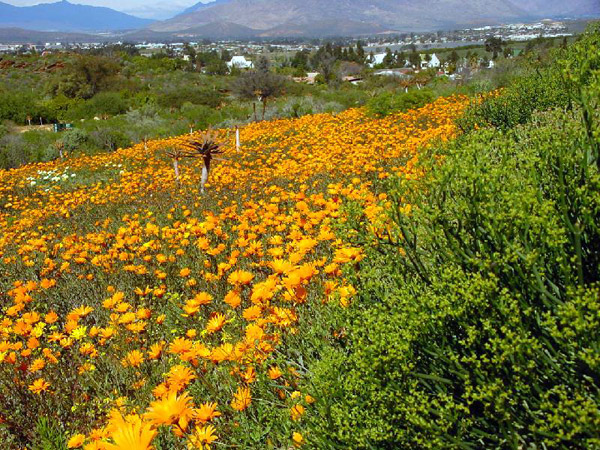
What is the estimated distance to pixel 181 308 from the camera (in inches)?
157

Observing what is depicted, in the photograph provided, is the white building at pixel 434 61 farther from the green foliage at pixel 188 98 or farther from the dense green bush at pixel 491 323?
the dense green bush at pixel 491 323

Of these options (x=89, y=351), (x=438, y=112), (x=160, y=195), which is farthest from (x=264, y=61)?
(x=89, y=351)

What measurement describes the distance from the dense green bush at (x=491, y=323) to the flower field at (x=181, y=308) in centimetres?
37

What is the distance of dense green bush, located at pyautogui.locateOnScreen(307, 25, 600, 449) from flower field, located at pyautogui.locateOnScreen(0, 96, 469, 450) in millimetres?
366

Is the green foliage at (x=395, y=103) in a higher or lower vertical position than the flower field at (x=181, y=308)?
higher

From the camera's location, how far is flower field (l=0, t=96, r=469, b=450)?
2283 mm

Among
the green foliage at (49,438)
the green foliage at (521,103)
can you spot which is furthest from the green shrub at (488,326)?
the green foliage at (521,103)

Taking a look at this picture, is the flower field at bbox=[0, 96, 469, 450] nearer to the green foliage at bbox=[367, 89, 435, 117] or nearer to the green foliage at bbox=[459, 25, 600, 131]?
the green foliage at bbox=[459, 25, 600, 131]

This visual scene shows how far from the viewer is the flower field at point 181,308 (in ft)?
7.49

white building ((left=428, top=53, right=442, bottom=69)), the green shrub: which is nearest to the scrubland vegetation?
the green shrub

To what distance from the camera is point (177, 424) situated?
194cm

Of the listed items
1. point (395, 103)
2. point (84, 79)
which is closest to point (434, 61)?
point (84, 79)

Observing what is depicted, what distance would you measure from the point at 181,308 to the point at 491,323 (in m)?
2.96

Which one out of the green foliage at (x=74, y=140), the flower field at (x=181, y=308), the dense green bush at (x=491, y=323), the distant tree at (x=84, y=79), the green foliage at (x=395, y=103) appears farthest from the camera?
the distant tree at (x=84, y=79)
